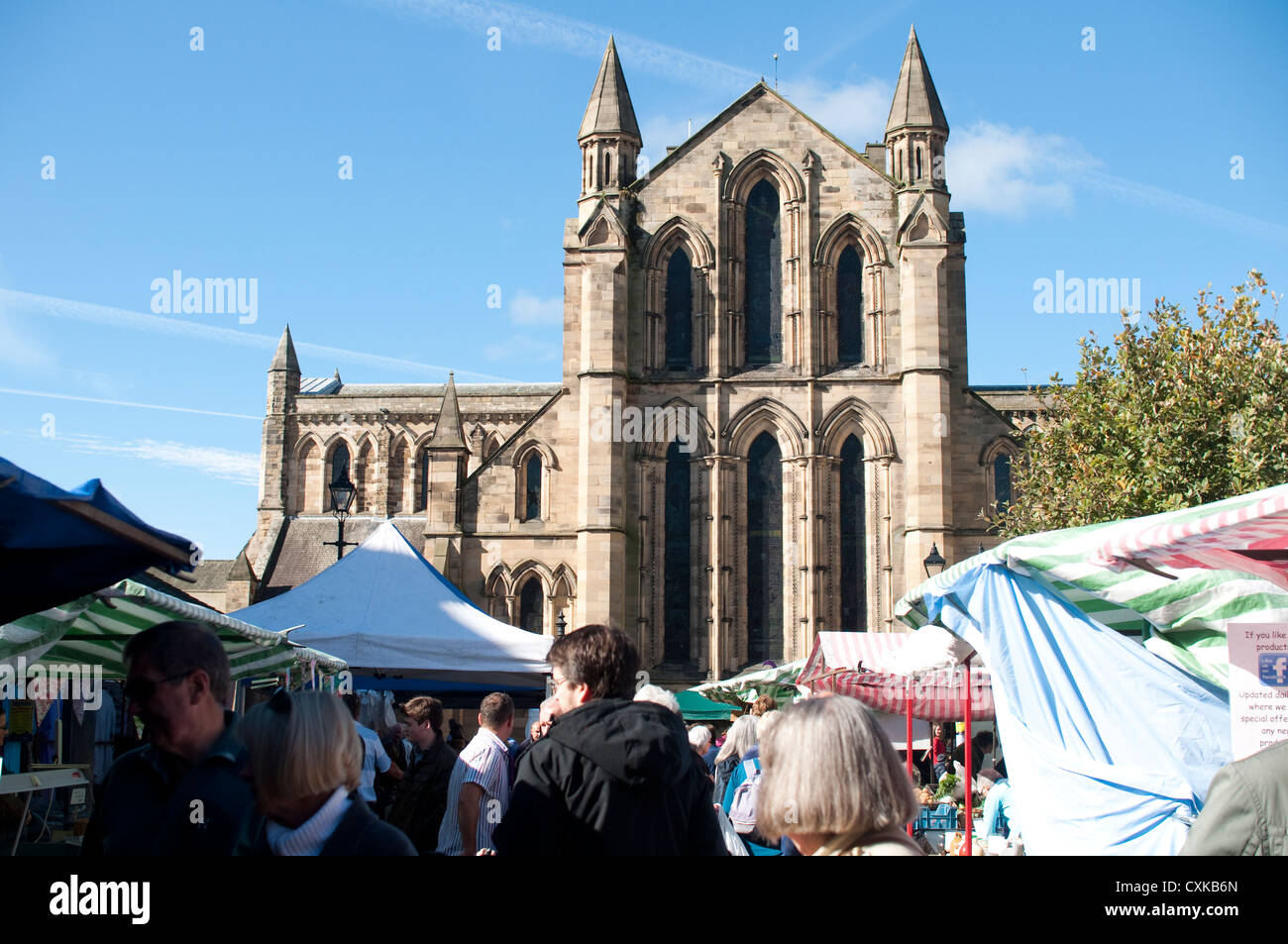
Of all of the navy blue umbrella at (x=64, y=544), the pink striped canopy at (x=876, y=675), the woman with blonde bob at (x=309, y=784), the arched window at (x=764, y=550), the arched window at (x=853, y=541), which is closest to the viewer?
the woman with blonde bob at (x=309, y=784)

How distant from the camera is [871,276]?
26.6 metres

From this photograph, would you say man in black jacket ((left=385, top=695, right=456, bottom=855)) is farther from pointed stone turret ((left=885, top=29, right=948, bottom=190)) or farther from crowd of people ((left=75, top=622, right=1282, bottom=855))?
pointed stone turret ((left=885, top=29, right=948, bottom=190))

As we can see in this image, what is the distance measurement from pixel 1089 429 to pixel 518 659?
13.9 m

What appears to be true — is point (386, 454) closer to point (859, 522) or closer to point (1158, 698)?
point (859, 522)

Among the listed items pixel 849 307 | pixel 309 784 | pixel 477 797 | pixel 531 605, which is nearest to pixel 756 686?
pixel 531 605

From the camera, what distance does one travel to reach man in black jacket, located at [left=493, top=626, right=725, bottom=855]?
3418 mm

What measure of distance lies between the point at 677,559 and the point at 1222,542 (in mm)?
21394

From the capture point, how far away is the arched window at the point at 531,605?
86.7 feet

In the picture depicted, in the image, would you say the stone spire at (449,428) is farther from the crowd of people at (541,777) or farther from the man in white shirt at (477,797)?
the crowd of people at (541,777)

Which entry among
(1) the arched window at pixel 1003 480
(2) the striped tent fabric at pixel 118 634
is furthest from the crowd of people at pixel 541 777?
(1) the arched window at pixel 1003 480

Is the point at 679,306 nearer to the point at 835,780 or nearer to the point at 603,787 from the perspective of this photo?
the point at 603,787

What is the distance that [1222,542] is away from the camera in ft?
17.1

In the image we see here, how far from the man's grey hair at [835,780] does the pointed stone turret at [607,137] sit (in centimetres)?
2479
